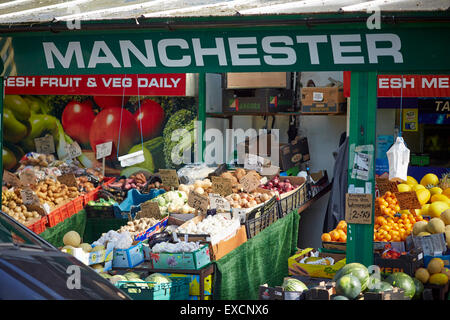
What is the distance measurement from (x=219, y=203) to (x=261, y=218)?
57 centimetres

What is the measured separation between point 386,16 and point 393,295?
2.38 meters

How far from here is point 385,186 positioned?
773 cm

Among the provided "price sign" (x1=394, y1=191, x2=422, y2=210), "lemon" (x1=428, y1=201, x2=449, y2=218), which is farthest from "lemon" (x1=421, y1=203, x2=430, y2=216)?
"price sign" (x1=394, y1=191, x2=422, y2=210)

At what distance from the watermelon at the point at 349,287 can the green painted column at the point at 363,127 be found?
88 cm

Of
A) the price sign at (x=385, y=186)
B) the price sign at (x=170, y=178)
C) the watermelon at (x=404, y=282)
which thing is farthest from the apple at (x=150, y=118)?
the watermelon at (x=404, y=282)

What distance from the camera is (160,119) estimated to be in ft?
34.5

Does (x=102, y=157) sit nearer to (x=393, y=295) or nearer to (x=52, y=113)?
(x=52, y=113)

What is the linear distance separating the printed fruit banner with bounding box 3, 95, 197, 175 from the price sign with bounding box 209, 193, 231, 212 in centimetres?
282

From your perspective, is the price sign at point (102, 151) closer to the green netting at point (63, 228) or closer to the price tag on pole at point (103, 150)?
the price tag on pole at point (103, 150)

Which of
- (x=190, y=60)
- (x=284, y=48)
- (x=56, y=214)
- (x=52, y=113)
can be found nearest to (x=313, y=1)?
(x=284, y=48)

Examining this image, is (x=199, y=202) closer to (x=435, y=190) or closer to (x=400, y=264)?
(x=400, y=264)

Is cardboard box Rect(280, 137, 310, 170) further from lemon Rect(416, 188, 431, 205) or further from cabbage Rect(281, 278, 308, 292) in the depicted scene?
cabbage Rect(281, 278, 308, 292)
